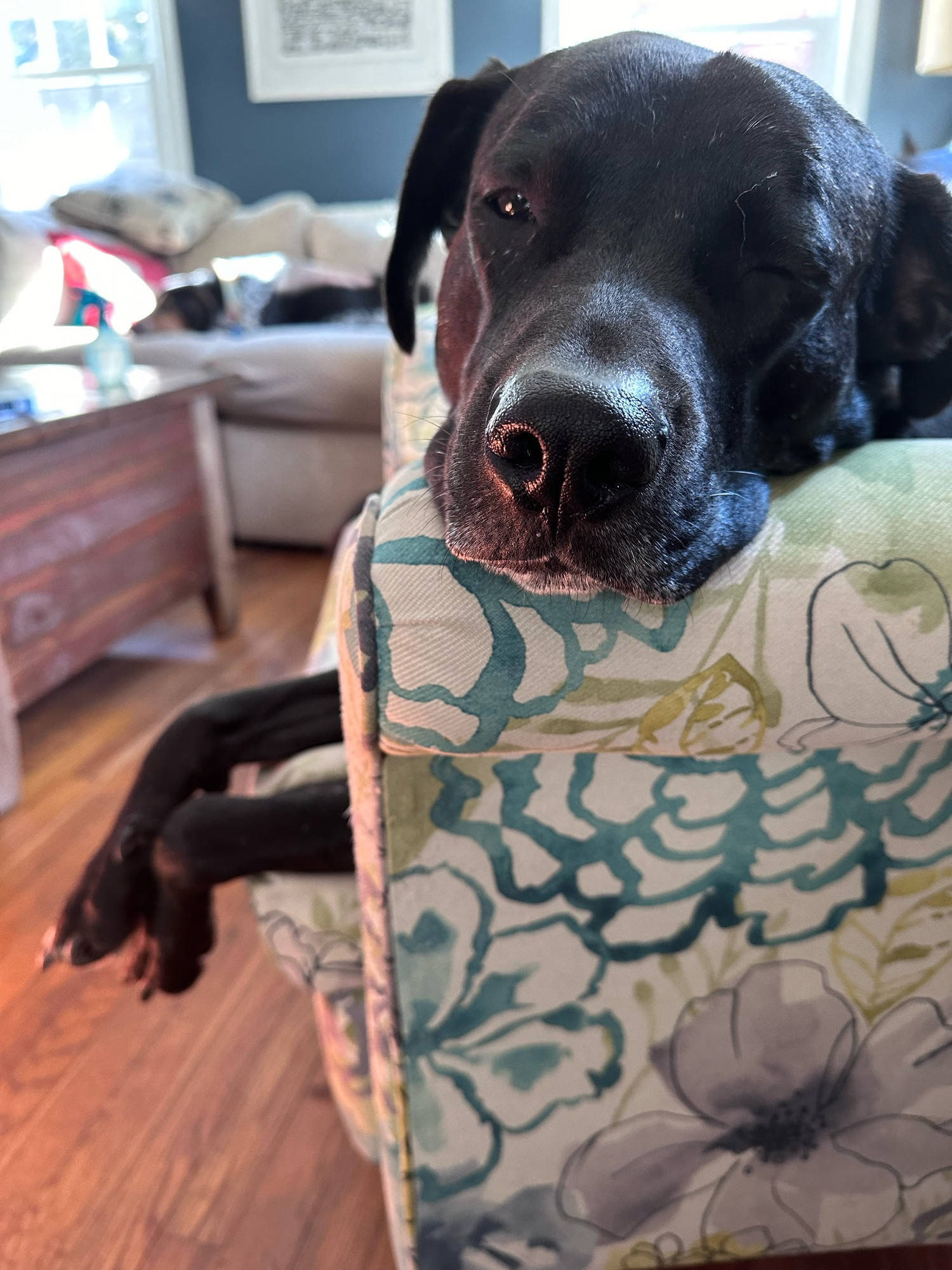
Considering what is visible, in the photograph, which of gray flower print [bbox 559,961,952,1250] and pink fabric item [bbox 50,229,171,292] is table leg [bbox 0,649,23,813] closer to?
gray flower print [bbox 559,961,952,1250]

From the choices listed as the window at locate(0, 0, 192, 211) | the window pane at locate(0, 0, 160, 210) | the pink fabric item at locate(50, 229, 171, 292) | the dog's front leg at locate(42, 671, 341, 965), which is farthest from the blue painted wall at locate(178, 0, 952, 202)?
the dog's front leg at locate(42, 671, 341, 965)

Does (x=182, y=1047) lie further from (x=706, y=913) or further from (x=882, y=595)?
(x=882, y=595)

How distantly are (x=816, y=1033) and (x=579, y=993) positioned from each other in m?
0.19

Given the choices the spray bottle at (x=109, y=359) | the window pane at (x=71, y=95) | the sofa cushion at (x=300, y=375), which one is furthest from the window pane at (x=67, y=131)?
the spray bottle at (x=109, y=359)

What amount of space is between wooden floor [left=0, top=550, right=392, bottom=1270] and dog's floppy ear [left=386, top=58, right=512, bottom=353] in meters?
0.88

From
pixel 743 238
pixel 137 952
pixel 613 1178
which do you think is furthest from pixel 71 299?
pixel 613 1178

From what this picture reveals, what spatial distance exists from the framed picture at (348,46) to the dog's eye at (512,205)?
393 cm

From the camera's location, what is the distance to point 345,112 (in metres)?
4.25

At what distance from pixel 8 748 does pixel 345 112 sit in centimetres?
384

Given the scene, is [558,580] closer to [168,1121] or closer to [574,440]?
[574,440]

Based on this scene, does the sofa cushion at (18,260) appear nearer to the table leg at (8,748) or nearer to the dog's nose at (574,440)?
the table leg at (8,748)

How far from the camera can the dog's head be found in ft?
1.70

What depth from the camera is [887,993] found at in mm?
646

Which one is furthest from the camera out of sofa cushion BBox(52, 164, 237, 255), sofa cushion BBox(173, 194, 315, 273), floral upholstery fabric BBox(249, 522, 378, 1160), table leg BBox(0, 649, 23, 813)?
sofa cushion BBox(173, 194, 315, 273)
